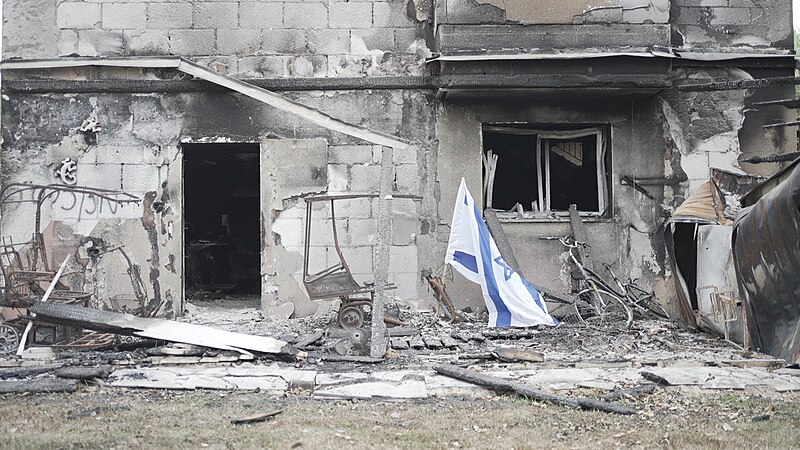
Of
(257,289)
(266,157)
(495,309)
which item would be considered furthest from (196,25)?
(257,289)

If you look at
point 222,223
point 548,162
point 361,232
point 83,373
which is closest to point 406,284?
point 361,232

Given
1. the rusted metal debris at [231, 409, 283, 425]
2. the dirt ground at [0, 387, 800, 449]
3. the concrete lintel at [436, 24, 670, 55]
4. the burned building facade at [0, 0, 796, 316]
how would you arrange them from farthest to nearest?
1. the burned building facade at [0, 0, 796, 316]
2. the concrete lintel at [436, 24, 670, 55]
3. the rusted metal debris at [231, 409, 283, 425]
4. the dirt ground at [0, 387, 800, 449]

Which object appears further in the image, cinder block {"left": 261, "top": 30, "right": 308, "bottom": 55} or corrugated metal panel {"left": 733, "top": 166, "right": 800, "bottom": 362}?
cinder block {"left": 261, "top": 30, "right": 308, "bottom": 55}

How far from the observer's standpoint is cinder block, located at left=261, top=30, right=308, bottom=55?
9.77 m

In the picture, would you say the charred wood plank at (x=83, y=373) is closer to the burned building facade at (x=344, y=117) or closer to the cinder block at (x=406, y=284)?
the burned building facade at (x=344, y=117)

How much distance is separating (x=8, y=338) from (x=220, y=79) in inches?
145

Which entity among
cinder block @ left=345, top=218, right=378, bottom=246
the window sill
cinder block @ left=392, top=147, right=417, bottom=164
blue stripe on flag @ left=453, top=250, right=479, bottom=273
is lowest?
blue stripe on flag @ left=453, top=250, right=479, bottom=273

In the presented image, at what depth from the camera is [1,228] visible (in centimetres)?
962

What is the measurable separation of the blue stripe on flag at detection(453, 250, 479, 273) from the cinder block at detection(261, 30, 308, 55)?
3327 mm

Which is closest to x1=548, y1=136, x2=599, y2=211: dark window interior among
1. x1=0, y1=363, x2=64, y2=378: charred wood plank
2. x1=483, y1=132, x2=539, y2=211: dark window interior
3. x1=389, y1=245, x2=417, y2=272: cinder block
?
x1=483, y1=132, x2=539, y2=211: dark window interior

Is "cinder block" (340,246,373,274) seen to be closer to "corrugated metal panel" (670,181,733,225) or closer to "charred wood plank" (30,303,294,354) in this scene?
"charred wood plank" (30,303,294,354)

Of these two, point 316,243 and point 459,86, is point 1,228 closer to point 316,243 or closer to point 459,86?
point 316,243

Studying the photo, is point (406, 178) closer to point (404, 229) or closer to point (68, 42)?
point (404, 229)

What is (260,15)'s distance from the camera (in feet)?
32.0
